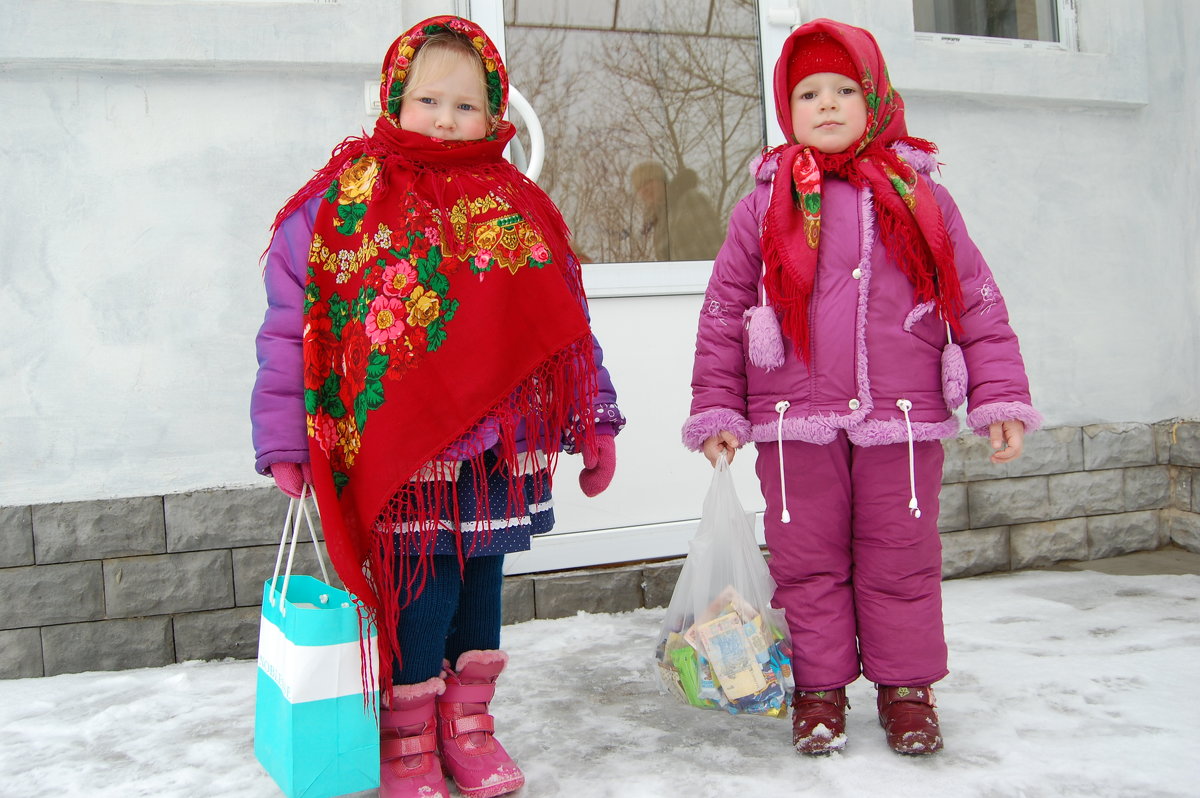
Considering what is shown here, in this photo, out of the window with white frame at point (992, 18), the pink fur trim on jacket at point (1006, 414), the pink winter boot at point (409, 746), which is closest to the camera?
the pink winter boot at point (409, 746)

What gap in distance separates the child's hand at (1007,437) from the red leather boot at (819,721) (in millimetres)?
588

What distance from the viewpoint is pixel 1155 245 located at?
347cm

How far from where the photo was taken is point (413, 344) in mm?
1726

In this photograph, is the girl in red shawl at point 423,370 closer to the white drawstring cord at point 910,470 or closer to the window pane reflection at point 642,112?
the white drawstring cord at point 910,470

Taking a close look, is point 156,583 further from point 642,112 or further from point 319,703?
point 642,112

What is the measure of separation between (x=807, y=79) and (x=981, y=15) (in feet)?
5.86

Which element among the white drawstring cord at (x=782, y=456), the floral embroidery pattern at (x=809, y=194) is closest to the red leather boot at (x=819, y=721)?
the white drawstring cord at (x=782, y=456)

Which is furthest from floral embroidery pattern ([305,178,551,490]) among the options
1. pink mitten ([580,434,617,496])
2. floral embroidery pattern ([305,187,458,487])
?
pink mitten ([580,434,617,496])

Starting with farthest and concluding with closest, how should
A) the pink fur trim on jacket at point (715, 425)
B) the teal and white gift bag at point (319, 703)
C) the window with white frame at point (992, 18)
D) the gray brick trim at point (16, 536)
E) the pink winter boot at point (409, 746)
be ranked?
the window with white frame at point (992, 18)
the gray brick trim at point (16, 536)
the pink fur trim on jacket at point (715, 425)
the pink winter boot at point (409, 746)
the teal and white gift bag at point (319, 703)

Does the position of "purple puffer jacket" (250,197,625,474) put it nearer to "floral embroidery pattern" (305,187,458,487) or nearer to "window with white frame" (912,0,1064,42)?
"floral embroidery pattern" (305,187,458,487)

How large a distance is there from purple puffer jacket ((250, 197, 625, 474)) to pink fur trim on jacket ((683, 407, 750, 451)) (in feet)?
1.35

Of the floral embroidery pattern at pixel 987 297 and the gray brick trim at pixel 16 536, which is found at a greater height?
the floral embroidery pattern at pixel 987 297

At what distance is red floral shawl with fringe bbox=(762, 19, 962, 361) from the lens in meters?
1.93

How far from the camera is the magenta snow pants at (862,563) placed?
1.98 metres
